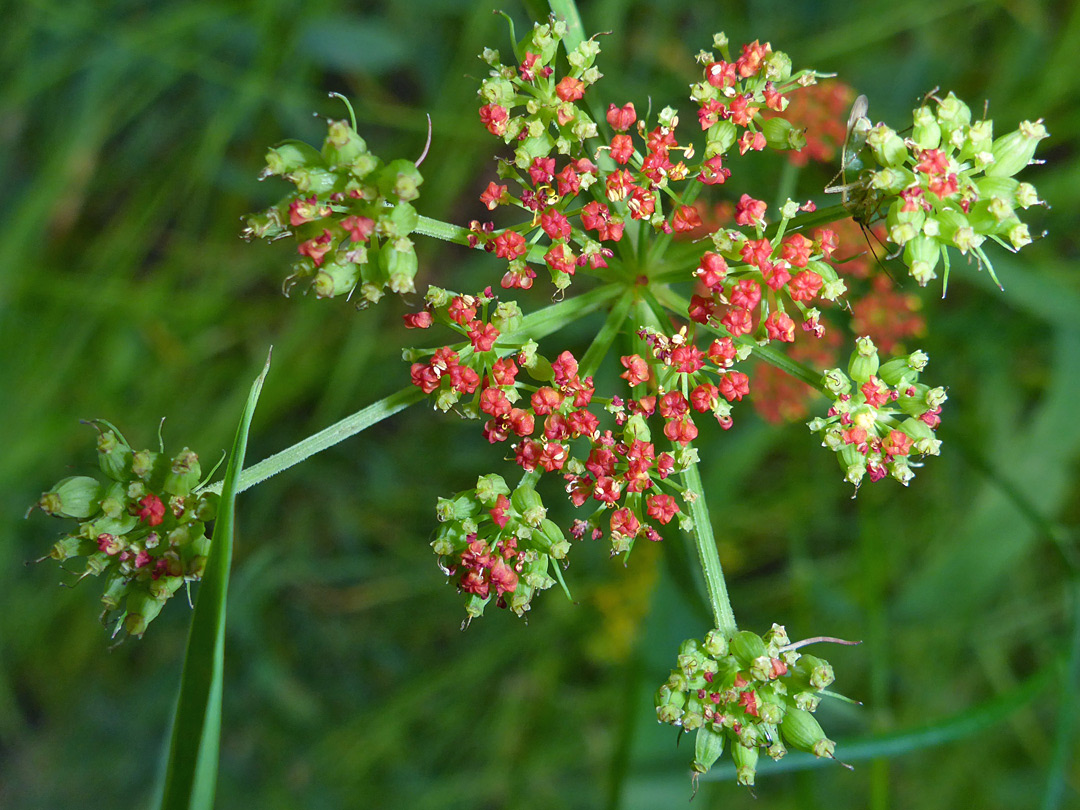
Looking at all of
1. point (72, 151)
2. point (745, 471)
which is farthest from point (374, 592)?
point (72, 151)

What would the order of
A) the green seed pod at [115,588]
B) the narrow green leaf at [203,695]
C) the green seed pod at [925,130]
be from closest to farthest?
1. the narrow green leaf at [203,695]
2. the green seed pod at [925,130]
3. the green seed pod at [115,588]

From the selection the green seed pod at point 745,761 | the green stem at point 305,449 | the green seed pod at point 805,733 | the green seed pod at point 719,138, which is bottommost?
the green seed pod at point 745,761

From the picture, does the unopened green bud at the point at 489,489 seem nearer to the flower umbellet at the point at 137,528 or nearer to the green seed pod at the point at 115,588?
the flower umbellet at the point at 137,528

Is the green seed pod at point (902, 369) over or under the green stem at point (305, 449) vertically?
over

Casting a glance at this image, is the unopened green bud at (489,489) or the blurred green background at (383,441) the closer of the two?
the unopened green bud at (489,489)

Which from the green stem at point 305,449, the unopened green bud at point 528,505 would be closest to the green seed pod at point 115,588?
the green stem at point 305,449

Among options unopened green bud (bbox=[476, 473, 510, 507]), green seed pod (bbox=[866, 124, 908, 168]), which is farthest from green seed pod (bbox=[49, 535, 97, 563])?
green seed pod (bbox=[866, 124, 908, 168])

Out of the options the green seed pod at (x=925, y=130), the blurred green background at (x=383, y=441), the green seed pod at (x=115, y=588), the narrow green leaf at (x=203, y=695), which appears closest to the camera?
the narrow green leaf at (x=203, y=695)
